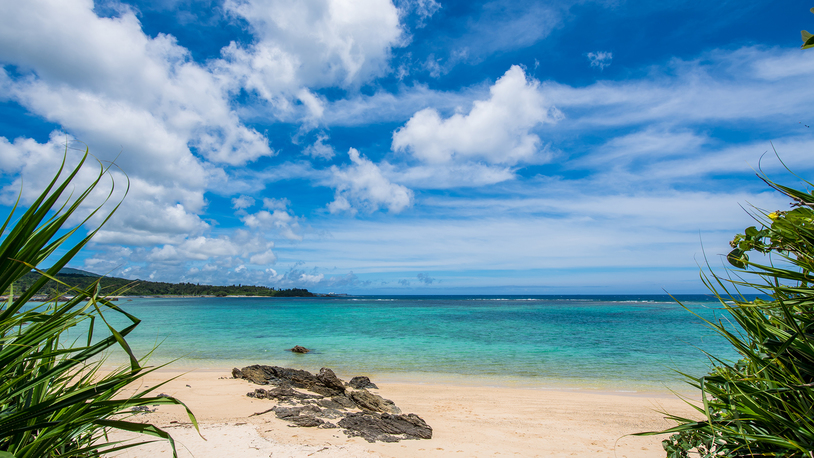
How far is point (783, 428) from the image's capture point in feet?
5.52

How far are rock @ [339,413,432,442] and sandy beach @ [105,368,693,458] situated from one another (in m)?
0.22

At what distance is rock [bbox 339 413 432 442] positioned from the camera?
7105 mm

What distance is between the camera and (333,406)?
8930mm

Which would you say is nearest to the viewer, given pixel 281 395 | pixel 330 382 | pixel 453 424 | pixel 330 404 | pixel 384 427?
pixel 384 427

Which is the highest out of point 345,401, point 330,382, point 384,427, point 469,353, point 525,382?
point 330,382

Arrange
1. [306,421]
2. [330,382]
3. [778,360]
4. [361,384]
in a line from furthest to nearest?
[361,384] → [330,382] → [306,421] → [778,360]

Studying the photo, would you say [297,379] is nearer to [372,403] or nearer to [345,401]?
[345,401]

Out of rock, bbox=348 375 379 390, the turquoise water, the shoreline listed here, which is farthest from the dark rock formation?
the shoreline

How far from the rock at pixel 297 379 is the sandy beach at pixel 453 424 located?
0.41 m

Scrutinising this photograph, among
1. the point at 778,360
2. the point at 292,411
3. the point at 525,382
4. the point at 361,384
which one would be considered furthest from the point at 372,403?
the point at 778,360

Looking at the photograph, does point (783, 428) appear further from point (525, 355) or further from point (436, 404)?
point (525, 355)

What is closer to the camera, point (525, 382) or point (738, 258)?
point (738, 258)

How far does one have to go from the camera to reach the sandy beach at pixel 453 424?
636cm

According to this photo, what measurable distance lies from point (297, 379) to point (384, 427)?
461 centimetres
